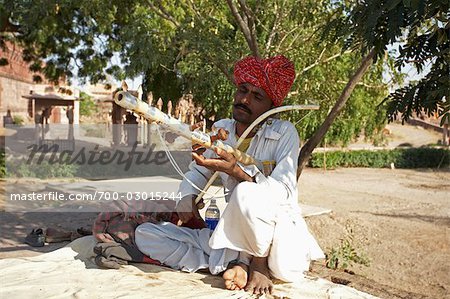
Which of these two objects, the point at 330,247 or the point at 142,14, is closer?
the point at 330,247

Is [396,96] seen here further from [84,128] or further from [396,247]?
[84,128]

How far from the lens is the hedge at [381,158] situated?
2189 cm

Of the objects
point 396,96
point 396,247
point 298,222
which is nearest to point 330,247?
point 396,247

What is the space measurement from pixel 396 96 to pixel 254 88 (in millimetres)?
1285

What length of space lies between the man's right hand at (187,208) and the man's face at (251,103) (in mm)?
590

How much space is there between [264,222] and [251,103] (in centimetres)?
77

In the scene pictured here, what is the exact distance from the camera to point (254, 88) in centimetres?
294

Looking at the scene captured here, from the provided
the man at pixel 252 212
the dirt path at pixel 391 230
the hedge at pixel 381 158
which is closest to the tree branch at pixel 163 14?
the dirt path at pixel 391 230

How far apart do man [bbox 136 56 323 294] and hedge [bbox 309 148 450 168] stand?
18697 millimetres

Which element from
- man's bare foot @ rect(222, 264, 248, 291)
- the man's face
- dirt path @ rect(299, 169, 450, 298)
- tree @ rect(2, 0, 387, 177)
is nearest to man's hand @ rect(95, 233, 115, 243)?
man's bare foot @ rect(222, 264, 248, 291)

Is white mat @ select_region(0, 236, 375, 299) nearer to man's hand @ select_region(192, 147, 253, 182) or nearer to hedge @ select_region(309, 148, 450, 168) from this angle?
man's hand @ select_region(192, 147, 253, 182)

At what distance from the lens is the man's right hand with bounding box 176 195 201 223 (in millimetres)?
3065

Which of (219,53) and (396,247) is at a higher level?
(219,53)

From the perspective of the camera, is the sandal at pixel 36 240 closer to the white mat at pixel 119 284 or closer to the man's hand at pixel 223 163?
the white mat at pixel 119 284
